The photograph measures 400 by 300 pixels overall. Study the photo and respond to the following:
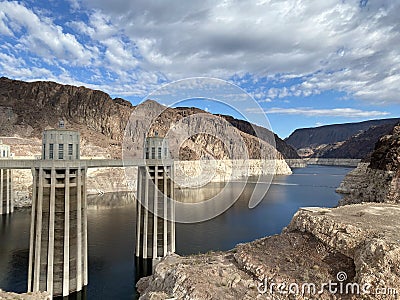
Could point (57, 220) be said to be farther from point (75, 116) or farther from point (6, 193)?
point (75, 116)

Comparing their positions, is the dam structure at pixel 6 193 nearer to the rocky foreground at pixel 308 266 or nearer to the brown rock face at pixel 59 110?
the rocky foreground at pixel 308 266

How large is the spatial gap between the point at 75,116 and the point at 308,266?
126m

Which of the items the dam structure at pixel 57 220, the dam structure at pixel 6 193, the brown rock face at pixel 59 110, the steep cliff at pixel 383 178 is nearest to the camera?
the dam structure at pixel 57 220

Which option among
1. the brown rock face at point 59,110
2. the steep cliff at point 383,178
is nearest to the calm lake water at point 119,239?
the steep cliff at point 383,178

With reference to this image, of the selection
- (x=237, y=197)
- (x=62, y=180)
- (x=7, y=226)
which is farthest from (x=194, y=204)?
(x=62, y=180)

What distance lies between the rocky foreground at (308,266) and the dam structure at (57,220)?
8.59 m

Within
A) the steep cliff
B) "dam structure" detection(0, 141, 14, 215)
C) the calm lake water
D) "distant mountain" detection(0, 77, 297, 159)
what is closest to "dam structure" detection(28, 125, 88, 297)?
the calm lake water

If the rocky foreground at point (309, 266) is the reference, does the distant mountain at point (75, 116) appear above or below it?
above

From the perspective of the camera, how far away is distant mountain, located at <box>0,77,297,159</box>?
9894 centimetres

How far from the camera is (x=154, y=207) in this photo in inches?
1214

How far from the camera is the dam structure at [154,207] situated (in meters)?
30.6

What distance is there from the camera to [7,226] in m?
44.2

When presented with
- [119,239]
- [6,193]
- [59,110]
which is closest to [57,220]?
[119,239]

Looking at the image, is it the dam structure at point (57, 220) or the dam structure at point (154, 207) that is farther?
the dam structure at point (154, 207)
